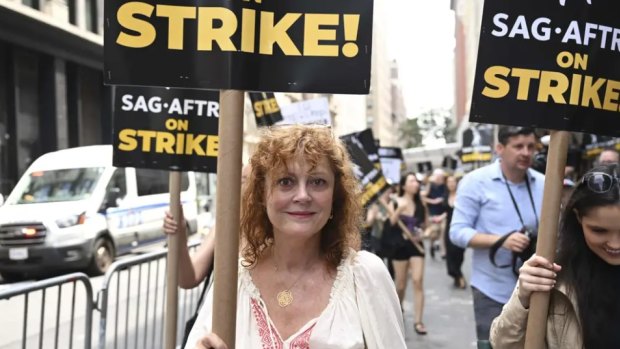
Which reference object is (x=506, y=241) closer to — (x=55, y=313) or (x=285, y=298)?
(x=285, y=298)

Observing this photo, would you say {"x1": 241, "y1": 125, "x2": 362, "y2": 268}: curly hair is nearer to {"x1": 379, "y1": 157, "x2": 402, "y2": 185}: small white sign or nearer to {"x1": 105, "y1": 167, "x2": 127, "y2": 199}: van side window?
{"x1": 105, "y1": 167, "x2": 127, "y2": 199}: van side window

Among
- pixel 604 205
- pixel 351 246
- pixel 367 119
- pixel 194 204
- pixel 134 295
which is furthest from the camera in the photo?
pixel 367 119

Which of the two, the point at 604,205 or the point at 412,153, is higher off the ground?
the point at 604,205

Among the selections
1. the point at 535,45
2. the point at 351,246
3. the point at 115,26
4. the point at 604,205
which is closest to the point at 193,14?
the point at 115,26

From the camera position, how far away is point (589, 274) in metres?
2.25

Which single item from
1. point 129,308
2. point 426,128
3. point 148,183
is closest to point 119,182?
point 148,183

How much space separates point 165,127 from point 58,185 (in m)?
3.81

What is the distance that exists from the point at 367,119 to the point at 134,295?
102564mm

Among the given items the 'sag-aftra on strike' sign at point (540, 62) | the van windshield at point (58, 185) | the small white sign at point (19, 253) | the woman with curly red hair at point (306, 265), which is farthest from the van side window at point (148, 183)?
the 'sag-aftra on strike' sign at point (540, 62)

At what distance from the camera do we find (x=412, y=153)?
1743 inches

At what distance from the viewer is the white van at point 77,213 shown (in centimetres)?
641

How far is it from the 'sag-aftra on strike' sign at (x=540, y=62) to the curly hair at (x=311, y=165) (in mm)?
503

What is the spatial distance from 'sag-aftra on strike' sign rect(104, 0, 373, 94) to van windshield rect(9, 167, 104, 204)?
15.2 feet

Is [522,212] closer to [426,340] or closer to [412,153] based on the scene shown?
[426,340]
